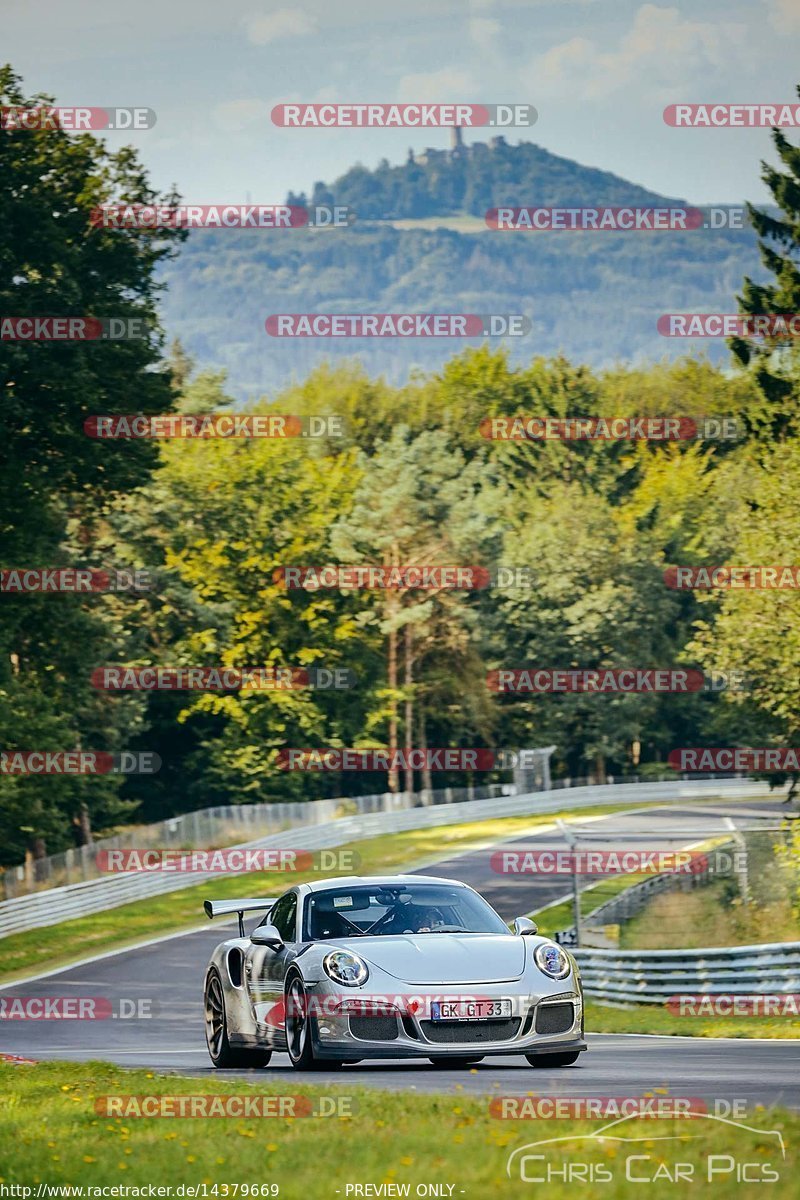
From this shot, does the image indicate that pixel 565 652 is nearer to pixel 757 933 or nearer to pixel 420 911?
pixel 757 933

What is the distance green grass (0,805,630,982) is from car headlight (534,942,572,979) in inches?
1073

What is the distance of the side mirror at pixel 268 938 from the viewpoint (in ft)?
44.2

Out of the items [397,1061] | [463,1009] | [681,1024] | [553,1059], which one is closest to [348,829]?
[681,1024]

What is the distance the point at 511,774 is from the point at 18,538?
50.1 m

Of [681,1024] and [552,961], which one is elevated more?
[552,961]

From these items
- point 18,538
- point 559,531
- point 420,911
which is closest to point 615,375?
point 559,531

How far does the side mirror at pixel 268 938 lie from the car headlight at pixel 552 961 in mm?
1951

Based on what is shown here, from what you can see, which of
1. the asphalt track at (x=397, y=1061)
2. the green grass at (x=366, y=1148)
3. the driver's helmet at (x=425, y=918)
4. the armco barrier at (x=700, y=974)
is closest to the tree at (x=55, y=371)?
the asphalt track at (x=397, y=1061)

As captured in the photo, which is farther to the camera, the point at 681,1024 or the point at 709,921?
the point at 709,921

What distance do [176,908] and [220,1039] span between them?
110 ft

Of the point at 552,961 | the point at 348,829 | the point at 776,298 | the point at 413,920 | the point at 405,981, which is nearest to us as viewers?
the point at 405,981

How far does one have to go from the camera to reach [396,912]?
13383 millimetres

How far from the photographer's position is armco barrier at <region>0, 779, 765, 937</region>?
44.4 meters

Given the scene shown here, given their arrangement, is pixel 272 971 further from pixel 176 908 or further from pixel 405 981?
pixel 176 908
